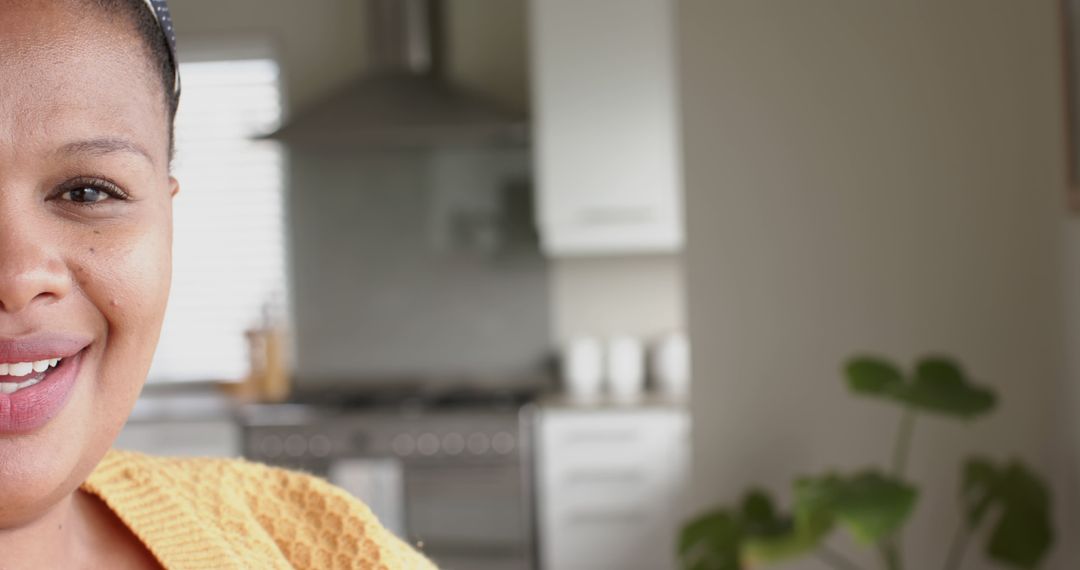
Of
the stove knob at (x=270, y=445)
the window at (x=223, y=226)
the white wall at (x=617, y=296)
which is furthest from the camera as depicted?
the window at (x=223, y=226)

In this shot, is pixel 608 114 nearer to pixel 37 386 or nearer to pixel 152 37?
pixel 152 37

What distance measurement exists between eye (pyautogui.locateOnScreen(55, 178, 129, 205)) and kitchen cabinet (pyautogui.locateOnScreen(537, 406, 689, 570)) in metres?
3.48

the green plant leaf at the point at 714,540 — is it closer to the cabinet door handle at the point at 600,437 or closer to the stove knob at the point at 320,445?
the cabinet door handle at the point at 600,437

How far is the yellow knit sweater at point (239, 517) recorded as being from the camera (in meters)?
0.81

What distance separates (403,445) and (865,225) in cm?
189

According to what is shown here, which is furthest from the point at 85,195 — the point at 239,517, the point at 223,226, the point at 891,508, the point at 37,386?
the point at 223,226

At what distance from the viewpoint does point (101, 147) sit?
2.19 feet

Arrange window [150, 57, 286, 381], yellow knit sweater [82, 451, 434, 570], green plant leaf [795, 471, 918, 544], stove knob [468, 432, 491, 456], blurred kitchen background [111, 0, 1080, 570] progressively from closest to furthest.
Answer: yellow knit sweater [82, 451, 434, 570], green plant leaf [795, 471, 918, 544], blurred kitchen background [111, 0, 1080, 570], stove knob [468, 432, 491, 456], window [150, 57, 286, 381]

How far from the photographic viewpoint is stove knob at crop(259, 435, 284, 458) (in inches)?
165

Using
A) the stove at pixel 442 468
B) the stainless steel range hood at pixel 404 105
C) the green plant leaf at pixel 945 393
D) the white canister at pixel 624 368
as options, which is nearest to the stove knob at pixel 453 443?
the stove at pixel 442 468

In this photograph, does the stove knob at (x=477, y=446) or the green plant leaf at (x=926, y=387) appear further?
the stove knob at (x=477, y=446)

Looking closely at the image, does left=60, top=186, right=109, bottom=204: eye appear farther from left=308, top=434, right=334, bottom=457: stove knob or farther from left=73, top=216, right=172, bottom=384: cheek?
left=308, top=434, right=334, bottom=457: stove knob

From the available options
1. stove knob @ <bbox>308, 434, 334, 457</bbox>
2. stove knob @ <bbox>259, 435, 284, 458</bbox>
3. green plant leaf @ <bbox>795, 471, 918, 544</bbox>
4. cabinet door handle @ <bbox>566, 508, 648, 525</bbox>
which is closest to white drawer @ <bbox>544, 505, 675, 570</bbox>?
cabinet door handle @ <bbox>566, 508, 648, 525</bbox>

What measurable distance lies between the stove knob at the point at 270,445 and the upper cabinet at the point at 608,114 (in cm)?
122
